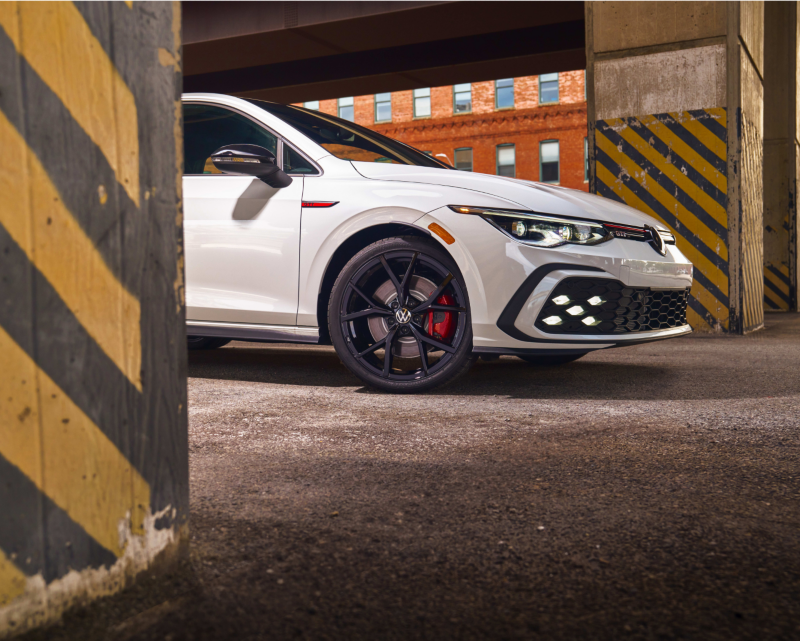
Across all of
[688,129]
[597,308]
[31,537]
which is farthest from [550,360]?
[31,537]

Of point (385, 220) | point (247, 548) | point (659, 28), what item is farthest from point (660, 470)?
point (659, 28)

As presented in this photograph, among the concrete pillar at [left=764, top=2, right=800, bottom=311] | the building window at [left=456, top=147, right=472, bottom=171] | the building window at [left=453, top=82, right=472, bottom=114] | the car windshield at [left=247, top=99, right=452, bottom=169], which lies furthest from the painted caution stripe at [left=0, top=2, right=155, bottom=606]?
the building window at [left=453, top=82, right=472, bottom=114]

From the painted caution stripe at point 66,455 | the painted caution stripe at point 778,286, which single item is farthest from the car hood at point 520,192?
the painted caution stripe at point 778,286

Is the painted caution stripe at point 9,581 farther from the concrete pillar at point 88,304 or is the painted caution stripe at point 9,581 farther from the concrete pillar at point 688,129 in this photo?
the concrete pillar at point 688,129

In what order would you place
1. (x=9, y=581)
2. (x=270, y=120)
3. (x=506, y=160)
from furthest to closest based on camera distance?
(x=506, y=160) < (x=270, y=120) < (x=9, y=581)

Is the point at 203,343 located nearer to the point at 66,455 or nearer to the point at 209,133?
the point at 209,133

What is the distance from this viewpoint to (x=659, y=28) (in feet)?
26.6

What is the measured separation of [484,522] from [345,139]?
3.25 metres

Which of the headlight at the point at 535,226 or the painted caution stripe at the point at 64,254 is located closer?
the painted caution stripe at the point at 64,254

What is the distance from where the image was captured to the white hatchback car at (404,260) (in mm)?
3760

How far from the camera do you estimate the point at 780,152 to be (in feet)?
44.3

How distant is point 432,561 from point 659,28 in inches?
310

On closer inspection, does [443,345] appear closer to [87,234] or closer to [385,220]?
[385,220]

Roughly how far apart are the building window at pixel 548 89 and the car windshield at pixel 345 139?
31.4 metres
